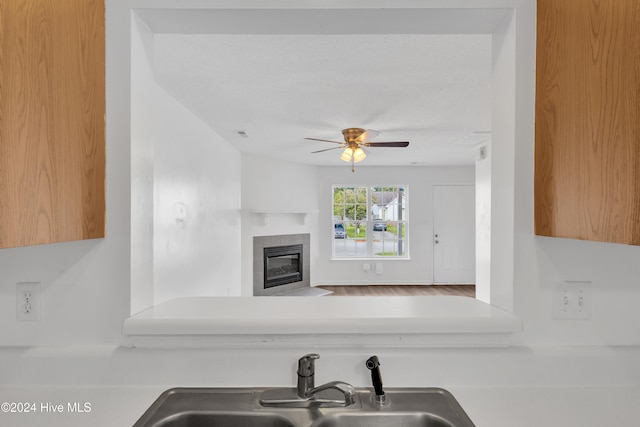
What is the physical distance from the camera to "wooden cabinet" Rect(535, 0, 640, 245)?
0.75 m

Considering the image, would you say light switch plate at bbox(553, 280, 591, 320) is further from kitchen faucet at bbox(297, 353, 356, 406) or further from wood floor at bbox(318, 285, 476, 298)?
wood floor at bbox(318, 285, 476, 298)

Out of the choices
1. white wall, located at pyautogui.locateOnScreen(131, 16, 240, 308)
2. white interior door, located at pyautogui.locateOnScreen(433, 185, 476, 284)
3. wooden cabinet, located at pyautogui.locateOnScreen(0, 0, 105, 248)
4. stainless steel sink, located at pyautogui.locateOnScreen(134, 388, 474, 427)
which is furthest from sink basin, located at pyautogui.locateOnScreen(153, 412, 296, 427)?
white interior door, located at pyautogui.locateOnScreen(433, 185, 476, 284)

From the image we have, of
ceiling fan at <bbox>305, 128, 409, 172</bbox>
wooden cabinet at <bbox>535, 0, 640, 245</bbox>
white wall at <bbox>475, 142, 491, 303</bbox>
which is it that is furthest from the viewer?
white wall at <bbox>475, 142, 491, 303</bbox>

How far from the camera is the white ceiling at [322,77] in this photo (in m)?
1.83

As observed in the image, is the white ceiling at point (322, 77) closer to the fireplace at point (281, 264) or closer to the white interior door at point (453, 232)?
A: the fireplace at point (281, 264)

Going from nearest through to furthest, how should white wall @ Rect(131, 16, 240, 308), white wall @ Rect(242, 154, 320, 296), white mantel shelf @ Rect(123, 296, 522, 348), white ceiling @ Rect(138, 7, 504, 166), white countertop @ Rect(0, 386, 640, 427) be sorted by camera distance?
white countertop @ Rect(0, 386, 640, 427) < white mantel shelf @ Rect(123, 296, 522, 348) < white wall @ Rect(131, 16, 240, 308) < white ceiling @ Rect(138, 7, 504, 166) < white wall @ Rect(242, 154, 320, 296)

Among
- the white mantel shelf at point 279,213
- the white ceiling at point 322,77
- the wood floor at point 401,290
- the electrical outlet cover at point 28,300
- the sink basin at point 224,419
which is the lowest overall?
the wood floor at point 401,290

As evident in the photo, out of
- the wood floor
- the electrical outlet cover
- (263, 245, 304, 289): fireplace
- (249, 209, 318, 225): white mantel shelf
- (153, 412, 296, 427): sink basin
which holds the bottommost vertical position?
the wood floor

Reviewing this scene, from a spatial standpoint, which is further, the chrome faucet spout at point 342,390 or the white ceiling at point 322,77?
the white ceiling at point 322,77

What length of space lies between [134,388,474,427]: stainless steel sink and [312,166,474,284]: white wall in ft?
18.5

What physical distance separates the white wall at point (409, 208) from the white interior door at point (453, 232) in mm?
121

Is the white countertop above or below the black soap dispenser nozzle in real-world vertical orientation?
below

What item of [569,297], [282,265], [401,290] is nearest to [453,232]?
[401,290]

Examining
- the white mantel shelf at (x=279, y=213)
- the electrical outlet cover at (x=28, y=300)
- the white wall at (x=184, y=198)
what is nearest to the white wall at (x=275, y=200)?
the white mantel shelf at (x=279, y=213)
